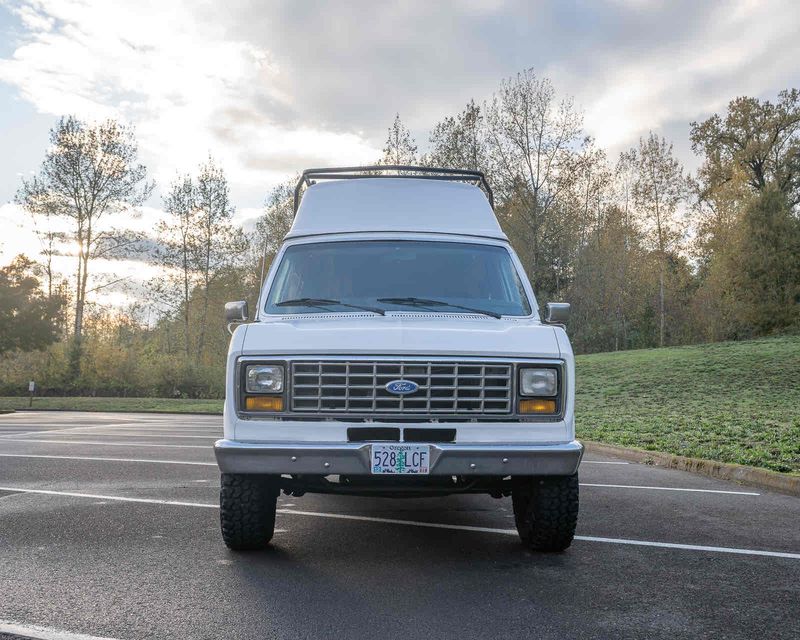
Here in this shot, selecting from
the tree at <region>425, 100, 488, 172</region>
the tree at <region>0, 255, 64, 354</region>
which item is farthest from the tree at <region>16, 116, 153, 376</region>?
the tree at <region>425, 100, 488, 172</region>

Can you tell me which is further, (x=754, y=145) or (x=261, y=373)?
(x=754, y=145)

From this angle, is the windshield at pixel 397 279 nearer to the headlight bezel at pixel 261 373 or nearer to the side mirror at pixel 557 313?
the side mirror at pixel 557 313

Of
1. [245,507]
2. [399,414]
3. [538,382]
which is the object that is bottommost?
[245,507]

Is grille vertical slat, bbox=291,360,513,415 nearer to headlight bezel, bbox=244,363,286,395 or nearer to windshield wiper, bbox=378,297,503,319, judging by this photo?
headlight bezel, bbox=244,363,286,395

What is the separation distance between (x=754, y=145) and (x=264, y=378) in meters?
46.8

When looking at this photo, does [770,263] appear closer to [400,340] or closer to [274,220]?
[274,220]

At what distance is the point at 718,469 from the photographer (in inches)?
373

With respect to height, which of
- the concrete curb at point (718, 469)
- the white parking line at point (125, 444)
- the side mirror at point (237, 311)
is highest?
the side mirror at point (237, 311)

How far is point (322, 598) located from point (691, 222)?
46.9 m

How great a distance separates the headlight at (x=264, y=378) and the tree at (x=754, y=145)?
44301 millimetres

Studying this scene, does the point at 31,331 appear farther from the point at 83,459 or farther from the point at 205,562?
the point at 205,562

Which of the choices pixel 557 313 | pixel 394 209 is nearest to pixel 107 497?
pixel 394 209

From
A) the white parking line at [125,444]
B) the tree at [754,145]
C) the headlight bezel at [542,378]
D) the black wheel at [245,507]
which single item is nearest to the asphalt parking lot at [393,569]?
the black wheel at [245,507]

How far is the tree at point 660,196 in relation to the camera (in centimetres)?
4691
